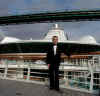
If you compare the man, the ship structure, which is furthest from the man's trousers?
the ship structure

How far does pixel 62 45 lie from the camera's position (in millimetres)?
18797

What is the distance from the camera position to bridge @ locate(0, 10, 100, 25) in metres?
27.3

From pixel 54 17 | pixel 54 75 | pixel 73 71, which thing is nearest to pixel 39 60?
pixel 73 71

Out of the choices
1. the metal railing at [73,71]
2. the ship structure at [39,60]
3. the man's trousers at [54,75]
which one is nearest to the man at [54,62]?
the man's trousers at [54,75]

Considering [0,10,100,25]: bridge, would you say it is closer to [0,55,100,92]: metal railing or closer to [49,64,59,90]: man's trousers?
[0,55,100,92]: metal railing

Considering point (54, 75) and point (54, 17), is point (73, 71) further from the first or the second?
point (54, 17)

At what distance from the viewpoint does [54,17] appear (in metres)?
28.4

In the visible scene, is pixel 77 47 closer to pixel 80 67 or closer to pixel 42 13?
pixel 80 67

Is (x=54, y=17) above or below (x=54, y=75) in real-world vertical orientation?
above

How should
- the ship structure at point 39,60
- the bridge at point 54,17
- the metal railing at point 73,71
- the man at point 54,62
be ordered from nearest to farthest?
the man at point 54,62 < the metal railing at point 73,71 < the ship structure at point 39,60 < the bridge at point 54,17

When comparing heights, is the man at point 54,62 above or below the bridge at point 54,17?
below

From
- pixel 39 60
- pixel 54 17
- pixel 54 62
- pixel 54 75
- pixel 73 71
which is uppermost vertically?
pixel 54 17

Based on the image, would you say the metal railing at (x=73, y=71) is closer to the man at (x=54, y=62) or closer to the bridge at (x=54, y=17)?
the man at (x=54, y=62)

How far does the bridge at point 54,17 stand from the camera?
27.3 metres
